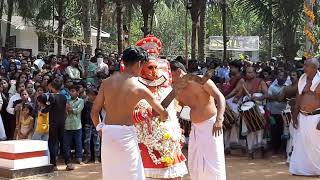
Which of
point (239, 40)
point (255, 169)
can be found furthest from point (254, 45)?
point (255, 169)

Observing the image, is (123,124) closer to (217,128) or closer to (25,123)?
(217,128)

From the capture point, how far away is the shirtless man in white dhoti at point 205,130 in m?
5.41

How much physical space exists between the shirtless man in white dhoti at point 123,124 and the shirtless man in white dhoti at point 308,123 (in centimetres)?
368

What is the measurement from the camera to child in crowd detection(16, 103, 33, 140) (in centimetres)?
859

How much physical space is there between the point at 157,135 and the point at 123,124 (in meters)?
1.17

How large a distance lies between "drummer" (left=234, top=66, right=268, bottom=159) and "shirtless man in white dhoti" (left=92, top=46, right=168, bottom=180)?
16.9ft

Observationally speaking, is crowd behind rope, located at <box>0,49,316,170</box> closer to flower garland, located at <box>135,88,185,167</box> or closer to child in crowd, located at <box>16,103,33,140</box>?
child in crowd, located at <box>16,103,33,140</box>

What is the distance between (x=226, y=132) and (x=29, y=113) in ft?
11.9

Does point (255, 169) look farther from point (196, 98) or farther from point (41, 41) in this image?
point (41, 41)

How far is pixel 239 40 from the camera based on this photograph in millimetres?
44125

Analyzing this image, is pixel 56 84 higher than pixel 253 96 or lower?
higher

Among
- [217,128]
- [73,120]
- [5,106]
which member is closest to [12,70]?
[5,106]

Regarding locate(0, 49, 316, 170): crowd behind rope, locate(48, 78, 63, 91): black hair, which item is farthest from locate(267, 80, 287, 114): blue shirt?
locate(48, 78, 63, 91): black hair

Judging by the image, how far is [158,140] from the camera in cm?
565
